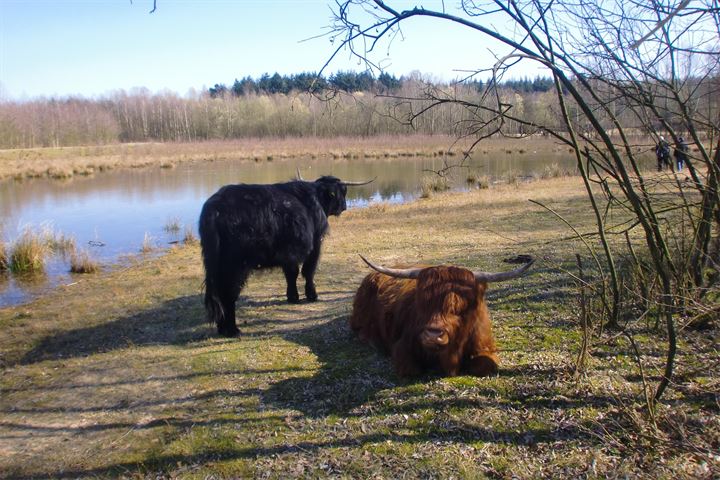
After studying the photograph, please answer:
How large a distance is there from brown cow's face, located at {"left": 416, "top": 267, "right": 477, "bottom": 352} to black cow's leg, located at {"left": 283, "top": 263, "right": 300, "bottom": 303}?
339 centimetres

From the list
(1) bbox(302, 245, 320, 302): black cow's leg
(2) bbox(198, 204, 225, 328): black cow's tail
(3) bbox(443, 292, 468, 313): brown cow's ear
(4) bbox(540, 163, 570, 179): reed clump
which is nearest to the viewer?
(3) bbox(443, 292, 468, 313): brown cow's ear

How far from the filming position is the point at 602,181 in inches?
146

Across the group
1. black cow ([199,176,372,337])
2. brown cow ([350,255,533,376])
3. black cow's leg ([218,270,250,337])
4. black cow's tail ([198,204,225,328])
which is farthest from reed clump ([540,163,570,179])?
brown cow ([350,255,533,376])

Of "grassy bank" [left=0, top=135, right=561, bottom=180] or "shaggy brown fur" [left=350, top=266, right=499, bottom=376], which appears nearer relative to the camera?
"shaggy brown fur" [left=350, top=266, right=499, bottom=376]

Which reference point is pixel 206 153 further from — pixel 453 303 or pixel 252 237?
pixel 453 303

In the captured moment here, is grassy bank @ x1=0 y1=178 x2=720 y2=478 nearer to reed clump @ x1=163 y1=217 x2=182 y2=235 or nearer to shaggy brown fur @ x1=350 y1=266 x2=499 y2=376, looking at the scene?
shaggy brown fur @ x1=350 y1=266 x2=499 y2=376

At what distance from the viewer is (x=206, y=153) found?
49438 mm

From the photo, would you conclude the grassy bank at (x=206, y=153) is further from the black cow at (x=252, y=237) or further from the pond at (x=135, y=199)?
the black cow at (x=252, y=237)

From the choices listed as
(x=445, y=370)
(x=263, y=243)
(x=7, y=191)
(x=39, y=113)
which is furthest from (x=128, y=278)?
(x=39, y=113)

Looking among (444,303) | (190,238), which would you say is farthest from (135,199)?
(444,303)

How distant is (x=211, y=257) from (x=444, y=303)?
123 inches

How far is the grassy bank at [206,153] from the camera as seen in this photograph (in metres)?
35.9

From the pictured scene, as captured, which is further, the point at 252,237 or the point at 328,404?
the point at 252,237

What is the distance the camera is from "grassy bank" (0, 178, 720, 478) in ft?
10.5
